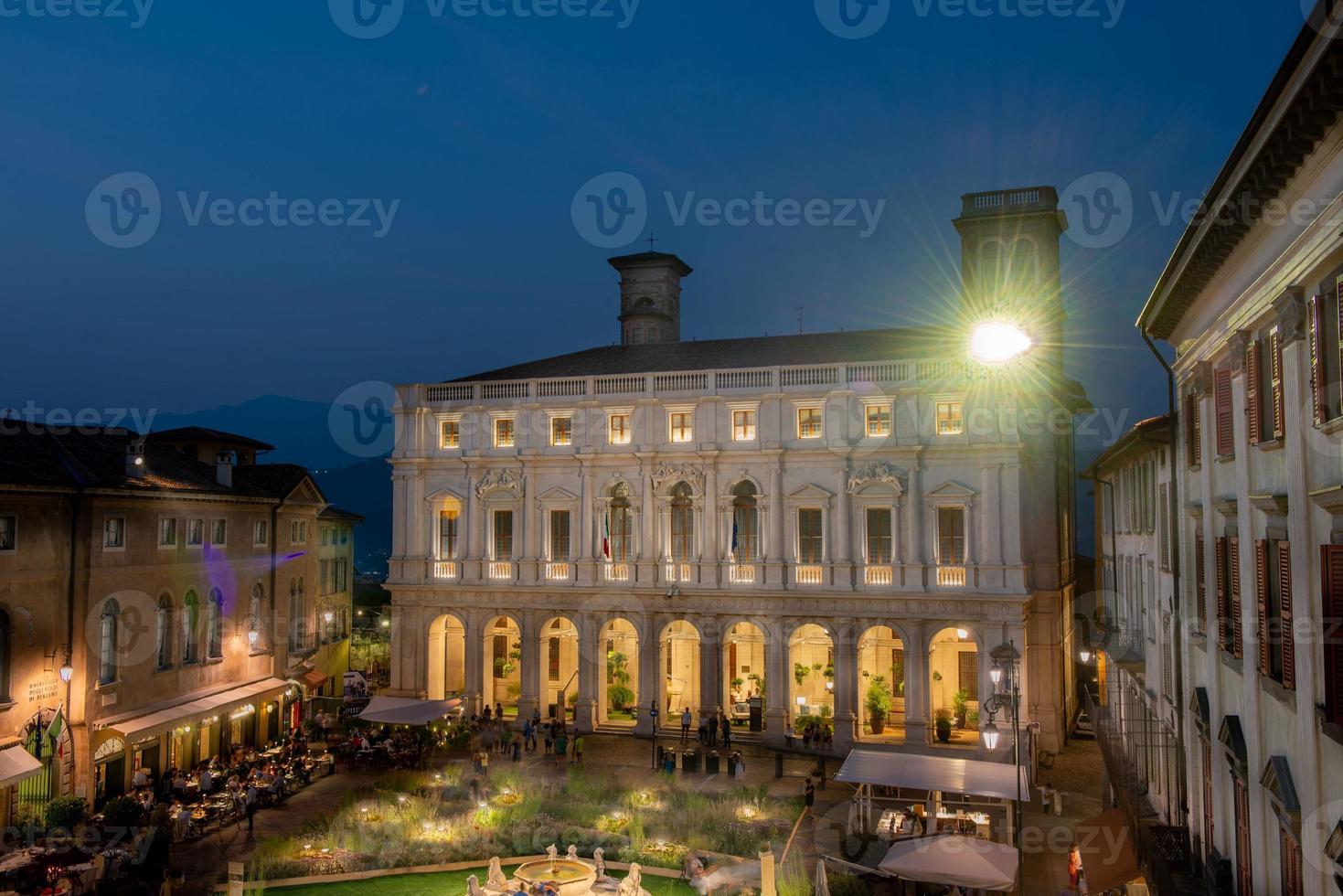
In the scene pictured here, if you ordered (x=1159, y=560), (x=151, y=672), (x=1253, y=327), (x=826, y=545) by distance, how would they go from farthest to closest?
(x=826, y=545) → (x=151, y=672) → (x=1159, y=560) → (x=1253, y=327)

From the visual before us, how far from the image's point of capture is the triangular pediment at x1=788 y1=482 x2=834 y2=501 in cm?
3847

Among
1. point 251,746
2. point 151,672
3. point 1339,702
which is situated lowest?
point 251,746

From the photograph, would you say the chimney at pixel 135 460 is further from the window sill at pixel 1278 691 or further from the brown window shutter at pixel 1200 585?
the window sill at pixel 1278 691

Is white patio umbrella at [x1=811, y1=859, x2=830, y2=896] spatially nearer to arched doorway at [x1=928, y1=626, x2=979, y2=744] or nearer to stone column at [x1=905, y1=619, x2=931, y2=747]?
stone column at [x1=905, y1=619, x2=931, y2=747]

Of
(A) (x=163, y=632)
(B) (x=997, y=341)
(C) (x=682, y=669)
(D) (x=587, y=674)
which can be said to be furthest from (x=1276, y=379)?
(C) (x=682, y=669)

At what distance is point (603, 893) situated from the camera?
2006 cm

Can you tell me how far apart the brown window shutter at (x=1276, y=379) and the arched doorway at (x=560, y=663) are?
3417cm

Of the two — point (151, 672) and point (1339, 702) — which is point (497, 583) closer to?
point (151, 672)

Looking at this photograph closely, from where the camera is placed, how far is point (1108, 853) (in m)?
19.0

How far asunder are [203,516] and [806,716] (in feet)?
76.5

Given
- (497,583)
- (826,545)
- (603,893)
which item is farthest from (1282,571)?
(497,583)

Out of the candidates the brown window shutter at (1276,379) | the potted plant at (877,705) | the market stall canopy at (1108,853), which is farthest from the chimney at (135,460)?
the brown window shutter at (1276,379)

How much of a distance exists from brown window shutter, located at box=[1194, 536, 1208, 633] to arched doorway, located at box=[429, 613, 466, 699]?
32.3m

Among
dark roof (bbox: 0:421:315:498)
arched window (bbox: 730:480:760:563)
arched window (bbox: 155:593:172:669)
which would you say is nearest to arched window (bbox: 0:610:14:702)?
dark roof (bbox: 0:421:315:498)
